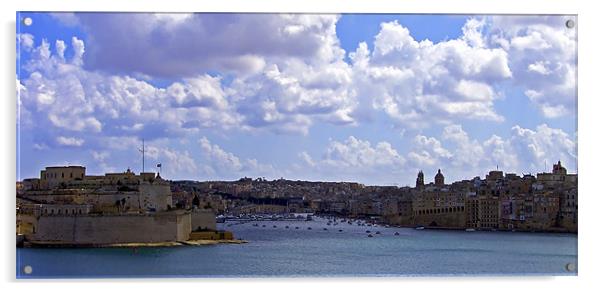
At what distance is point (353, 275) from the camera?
7.05 meters

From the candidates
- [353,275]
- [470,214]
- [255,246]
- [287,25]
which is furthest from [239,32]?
[470,214]

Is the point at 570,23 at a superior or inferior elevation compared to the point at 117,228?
superior

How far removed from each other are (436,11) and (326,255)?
2178mm

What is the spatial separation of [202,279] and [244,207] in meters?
1.77

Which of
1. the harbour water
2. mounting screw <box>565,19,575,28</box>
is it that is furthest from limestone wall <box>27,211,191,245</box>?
mounting screw <box>565,19,575,28</box>

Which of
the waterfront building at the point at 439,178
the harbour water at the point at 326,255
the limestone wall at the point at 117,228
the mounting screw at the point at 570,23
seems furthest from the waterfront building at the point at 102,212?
the mounting screw at the point at 570,23

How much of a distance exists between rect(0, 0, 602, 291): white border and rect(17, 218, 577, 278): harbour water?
0.10 m

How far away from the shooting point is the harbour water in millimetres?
7137

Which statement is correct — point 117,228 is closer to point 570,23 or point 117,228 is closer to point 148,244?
point 148,244

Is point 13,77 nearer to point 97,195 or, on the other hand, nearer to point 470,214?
point 97,195

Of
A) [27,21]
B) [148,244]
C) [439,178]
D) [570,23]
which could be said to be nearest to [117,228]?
[148,244]

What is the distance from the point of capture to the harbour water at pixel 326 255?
23.4ft

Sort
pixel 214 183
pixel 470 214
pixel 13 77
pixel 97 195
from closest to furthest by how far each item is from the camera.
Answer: pixel 13 77 < pixel 214 183 < pixel 97 195 < pixel 470 214

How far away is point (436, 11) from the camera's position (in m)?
6.99
